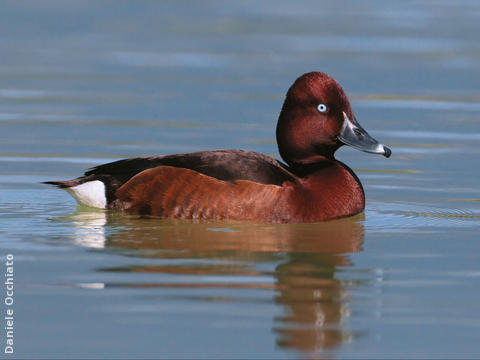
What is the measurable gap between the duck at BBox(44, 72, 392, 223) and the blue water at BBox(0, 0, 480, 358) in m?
0.14

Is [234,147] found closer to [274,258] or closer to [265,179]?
[265,179]

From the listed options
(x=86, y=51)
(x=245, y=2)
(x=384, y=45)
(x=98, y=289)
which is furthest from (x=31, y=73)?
(x=98, y=289)

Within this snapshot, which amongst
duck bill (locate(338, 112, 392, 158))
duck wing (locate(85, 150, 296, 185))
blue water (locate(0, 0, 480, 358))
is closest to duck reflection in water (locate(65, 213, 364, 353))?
blue water (locate(0, 0, 480, 358))

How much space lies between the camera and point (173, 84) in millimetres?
14414

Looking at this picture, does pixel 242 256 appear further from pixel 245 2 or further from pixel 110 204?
pixel 245 2

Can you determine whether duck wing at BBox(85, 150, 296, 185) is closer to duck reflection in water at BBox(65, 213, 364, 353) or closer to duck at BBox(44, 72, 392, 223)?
duck at BBox(44, 72, 392, 223)

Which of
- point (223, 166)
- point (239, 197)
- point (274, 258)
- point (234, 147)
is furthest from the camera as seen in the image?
point (234, 147)

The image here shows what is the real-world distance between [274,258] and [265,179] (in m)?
1.24

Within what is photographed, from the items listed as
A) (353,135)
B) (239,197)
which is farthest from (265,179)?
(353,135)

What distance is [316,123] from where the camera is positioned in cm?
909

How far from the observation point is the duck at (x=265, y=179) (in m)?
8.55

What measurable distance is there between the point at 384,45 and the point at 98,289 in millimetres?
10823

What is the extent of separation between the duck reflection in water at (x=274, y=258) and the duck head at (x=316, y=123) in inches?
22.9

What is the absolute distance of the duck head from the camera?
9031 millimetres
